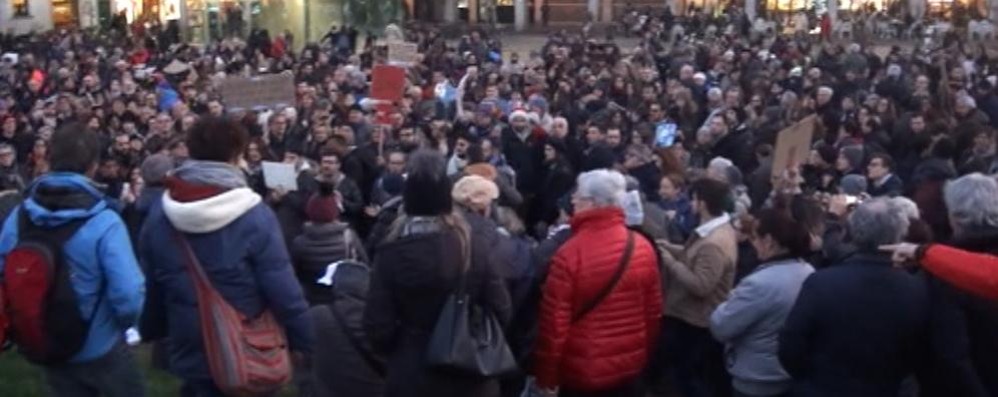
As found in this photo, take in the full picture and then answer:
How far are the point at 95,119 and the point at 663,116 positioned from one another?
5552 mm

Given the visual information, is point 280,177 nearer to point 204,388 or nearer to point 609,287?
point 609,287

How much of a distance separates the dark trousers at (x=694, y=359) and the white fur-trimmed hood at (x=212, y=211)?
9.01 feet

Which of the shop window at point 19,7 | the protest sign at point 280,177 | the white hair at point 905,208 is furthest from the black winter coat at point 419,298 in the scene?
the shop window at point 19,7

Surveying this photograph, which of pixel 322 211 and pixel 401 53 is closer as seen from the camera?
pixel 322 211

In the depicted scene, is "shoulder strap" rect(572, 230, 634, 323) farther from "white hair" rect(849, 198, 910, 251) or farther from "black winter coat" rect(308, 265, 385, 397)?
"white hair" rect(849, 198, 910, 251)

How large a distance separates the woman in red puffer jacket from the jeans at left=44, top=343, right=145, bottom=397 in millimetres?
1519

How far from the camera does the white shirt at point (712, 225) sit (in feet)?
22.7

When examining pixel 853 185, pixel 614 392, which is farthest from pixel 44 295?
Answer: pixel 853 185

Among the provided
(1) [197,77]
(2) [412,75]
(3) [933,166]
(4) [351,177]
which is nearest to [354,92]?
(2) [412,75]

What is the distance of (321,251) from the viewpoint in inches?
269

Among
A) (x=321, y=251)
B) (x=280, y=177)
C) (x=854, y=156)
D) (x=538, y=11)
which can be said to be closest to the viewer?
(x=321, y=251)

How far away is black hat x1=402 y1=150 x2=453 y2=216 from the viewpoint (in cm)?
518

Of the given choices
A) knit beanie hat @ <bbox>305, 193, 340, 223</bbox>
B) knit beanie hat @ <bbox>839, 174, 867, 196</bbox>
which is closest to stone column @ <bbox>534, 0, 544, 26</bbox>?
knit beanie hat @ <bbox>839, 174, 867, 196</bbox>

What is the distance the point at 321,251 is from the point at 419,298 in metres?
1.77
